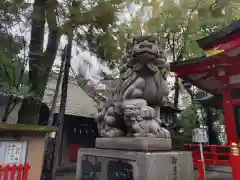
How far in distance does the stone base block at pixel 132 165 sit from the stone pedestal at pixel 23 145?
1.78 metres

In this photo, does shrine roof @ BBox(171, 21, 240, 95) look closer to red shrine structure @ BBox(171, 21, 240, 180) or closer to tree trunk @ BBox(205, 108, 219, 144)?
red shrine structure @ BBox(171, 21, 240, 180)

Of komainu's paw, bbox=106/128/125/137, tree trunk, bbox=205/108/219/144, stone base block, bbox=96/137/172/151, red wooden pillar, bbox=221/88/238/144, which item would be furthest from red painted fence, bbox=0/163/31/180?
tree trunk, bbox=205/108/219/144

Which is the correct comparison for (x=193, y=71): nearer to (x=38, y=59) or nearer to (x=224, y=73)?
(x=224, y=73)

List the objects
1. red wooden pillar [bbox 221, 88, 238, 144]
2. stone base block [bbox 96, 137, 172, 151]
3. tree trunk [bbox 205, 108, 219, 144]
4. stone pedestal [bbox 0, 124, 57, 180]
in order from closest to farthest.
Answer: stone base block [bbox 96, 137, 172, 151] < stone pedestal [bbox 0, 124, 57, 180] < red wooden pillar [bbox 221, 88, 238, 144] < tree trunk [bbox 205, 108, 219, 144]

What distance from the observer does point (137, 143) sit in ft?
8.14

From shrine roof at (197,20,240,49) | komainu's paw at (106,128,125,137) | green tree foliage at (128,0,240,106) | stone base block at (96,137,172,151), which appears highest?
green tree foliage at (128,0,240,106)

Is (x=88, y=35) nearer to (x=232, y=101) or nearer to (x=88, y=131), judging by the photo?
(x=232, y=101)

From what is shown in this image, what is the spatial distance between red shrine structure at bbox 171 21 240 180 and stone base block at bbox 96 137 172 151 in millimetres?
2594

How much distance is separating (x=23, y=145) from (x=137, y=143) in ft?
9.54

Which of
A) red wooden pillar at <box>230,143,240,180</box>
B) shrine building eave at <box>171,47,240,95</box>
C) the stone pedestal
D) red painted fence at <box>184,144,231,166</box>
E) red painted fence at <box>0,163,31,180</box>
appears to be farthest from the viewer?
red painted fence at <box>184,144,231,166</box>

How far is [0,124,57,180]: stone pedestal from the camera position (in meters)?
4.09

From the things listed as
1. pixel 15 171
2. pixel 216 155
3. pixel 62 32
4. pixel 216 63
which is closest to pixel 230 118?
pixel 216 63

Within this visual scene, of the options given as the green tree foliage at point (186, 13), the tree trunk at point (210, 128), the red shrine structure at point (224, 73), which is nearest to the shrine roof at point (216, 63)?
the red shrine structure at point (224, 73)

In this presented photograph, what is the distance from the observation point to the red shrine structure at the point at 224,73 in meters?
4.81
